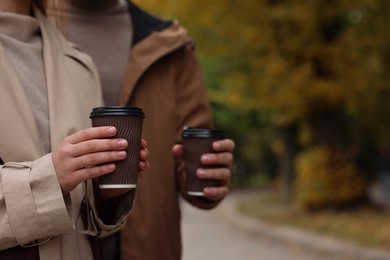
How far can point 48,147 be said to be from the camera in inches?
64.2

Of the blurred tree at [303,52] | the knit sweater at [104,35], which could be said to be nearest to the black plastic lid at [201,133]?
the knit sweater at [104,35]

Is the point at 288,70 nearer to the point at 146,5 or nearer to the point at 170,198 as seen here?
the point at 146,5

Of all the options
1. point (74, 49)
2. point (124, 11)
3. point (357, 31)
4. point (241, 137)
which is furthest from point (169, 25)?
point (241, 137)

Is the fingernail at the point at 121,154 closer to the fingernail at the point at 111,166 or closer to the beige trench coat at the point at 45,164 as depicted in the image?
the fingernail at the point at 111,166

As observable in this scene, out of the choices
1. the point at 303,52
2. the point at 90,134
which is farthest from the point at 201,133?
the point at 303,52

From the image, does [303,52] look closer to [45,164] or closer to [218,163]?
[218,163]

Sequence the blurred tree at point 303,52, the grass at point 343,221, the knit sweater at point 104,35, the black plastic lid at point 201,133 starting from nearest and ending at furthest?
the black plastic lid at point 201,133 < the knit sweater at point 104,35 < the grass at point 343,221 < the blurred tree at point 303,52

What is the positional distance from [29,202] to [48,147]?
20 cm

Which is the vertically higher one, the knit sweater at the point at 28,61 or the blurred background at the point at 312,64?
the knit sweater at the point at 28,61

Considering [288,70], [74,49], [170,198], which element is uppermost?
[74,49]

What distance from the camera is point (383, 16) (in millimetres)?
10648

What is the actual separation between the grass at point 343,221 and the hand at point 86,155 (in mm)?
7829

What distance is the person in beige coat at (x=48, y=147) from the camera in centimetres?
146

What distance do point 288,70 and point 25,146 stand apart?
10.1m
